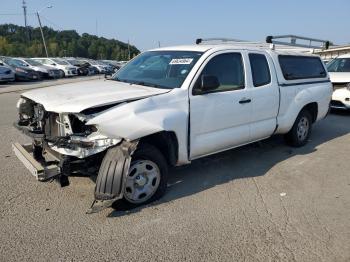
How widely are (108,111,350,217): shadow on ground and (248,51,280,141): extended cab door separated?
47 centimetres

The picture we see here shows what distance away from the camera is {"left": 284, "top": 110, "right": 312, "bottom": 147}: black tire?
6621mm

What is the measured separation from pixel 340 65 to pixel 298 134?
5921 mm

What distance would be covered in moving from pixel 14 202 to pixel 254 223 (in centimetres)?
276

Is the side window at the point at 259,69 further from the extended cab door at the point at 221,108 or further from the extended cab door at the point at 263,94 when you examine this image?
the extended cab door at the point at 221,108

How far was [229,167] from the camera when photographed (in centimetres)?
559

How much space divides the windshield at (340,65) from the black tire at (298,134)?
522cm

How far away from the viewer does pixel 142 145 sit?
4129 mm

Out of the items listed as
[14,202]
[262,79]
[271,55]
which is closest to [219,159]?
[262,79]

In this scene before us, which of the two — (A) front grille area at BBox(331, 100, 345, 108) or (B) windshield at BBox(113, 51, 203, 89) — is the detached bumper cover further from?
(A) front grille area at BBox(331, 100, 345, 108)

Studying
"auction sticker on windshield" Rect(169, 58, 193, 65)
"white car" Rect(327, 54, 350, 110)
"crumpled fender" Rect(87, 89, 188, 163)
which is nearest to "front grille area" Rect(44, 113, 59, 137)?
"crumpled fender" Rect(87, 89, 188, 163)

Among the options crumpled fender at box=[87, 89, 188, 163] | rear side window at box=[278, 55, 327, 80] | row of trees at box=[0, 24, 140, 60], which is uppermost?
row of trees at box=[0, 24, 140, 60]

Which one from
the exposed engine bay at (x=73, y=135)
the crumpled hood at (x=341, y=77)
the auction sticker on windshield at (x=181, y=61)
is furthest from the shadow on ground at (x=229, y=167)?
the crumpled hood at (x=341, y=77)

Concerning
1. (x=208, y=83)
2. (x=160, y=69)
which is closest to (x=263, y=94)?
(x=208, y=83)

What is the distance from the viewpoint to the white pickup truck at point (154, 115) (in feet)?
12.7
